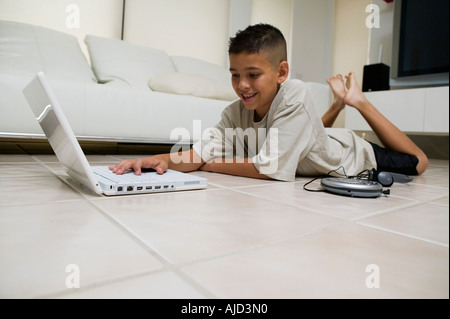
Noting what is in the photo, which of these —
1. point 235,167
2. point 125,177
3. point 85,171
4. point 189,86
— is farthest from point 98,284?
point 189,86

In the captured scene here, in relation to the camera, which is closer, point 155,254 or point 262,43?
point 155,254

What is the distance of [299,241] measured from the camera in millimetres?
462

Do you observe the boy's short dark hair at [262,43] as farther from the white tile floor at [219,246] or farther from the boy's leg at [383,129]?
the white tile floor at [219,246]

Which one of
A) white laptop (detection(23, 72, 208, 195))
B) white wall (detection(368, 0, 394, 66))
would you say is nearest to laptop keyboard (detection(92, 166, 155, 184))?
white laptop (detection(23, 72, 208, 195))

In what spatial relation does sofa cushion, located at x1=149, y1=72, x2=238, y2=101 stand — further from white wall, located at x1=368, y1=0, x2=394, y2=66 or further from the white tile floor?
the white tile floor

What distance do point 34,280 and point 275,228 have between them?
0.34 m

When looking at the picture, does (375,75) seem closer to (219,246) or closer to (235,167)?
(235,167)

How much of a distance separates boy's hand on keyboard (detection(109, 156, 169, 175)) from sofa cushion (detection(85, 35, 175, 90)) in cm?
103

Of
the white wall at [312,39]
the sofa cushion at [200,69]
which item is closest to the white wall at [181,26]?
the sofa cushion at [200,69]

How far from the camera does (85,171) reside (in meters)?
0.69

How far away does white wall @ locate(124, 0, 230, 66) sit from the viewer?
2695 millimetres

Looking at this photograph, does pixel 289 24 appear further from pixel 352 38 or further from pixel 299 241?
→ pixel 299 241

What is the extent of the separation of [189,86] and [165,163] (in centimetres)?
98
